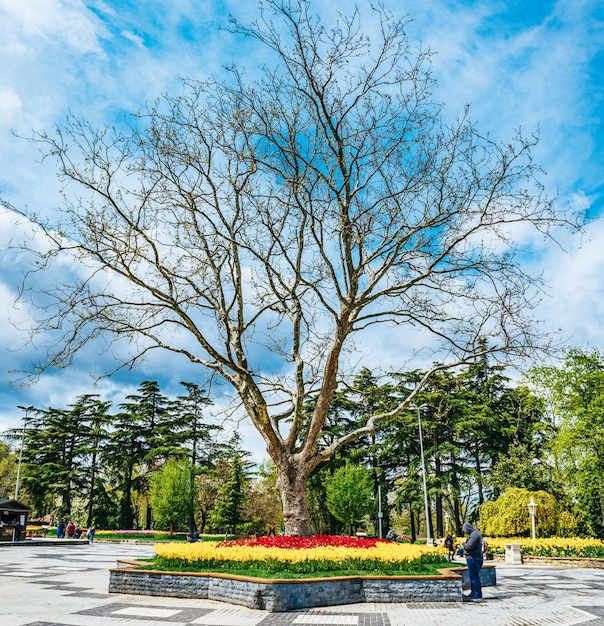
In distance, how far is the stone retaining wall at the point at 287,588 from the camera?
939 centimetres

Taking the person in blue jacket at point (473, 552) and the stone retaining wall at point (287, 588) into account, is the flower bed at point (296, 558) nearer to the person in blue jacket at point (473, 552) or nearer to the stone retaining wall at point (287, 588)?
the stone retaining wall at point (287, 588)

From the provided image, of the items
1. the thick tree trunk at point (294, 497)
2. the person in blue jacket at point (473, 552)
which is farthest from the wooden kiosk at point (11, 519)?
the person in blue jacket at point (473, 552)

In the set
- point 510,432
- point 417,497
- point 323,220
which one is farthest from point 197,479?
point 323,220

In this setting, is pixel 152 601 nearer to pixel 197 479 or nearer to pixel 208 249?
pixel 208 249

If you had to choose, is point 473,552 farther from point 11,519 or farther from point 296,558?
point 11,519

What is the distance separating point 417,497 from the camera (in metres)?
38.1

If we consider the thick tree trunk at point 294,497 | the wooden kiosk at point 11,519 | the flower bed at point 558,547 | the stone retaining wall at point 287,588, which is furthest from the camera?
the wooden kiosk at point 11,519

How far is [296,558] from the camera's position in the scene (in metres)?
10.4

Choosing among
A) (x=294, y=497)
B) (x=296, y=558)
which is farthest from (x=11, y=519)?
(x=296, y=558)

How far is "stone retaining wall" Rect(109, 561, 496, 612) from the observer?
939 centimetres

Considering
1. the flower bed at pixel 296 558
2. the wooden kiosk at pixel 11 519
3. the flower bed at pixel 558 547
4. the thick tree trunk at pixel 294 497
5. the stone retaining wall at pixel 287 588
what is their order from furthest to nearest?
the wooden kiosk at pixel 11 519
the flower bed at pixel 558 547
the thick tree trunk at pixel 294 497
the flower bed at pixel 296 558
the stone retaining wall at pixel 287 588

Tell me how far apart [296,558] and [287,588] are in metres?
0.98

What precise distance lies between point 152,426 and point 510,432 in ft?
97.8

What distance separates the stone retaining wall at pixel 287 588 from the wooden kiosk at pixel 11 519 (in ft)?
78.1
